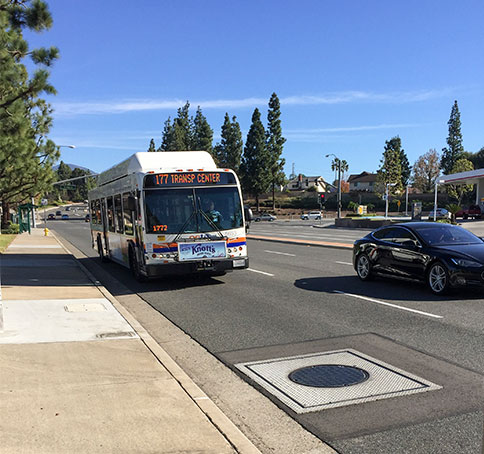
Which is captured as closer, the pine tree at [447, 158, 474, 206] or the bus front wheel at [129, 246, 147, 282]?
the bus front wheel at [129, 246, 147, 282]

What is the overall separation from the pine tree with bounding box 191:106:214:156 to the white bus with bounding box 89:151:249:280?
8498 cm

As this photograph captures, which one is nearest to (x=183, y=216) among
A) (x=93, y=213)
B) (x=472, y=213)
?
(x=93, y=213)

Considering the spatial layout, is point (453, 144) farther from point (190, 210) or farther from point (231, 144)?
point (190, 210)

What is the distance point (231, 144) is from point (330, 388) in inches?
3714

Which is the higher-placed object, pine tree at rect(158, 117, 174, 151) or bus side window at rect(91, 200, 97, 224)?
pine tree at rect(158, 117, 174, 151)

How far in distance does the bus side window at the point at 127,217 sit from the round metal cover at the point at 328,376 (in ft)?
25.9

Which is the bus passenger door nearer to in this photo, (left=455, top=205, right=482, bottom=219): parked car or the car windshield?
the car windshield

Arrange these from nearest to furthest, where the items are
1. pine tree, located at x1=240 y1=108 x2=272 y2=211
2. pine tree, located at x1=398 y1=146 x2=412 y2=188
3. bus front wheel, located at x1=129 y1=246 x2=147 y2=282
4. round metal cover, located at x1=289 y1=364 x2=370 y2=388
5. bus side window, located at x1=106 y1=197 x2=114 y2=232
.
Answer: round metal cover, located at x1=289 y1=364 x2=370 y2=388 < bus front wheel, located at x1=129 y1=246 x2=147 y2=282 < bus side window, located at x1=106 y1=197 x2=114 y2=232 < pine tree, located at x1=240 y1=108 x2=272 y2=211 < pine tree, located at x1=398 y1=146 x2=412 y2=188

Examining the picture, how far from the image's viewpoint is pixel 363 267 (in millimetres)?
11992

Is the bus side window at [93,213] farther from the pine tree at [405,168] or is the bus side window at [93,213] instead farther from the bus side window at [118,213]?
the pine tree at [405,168]

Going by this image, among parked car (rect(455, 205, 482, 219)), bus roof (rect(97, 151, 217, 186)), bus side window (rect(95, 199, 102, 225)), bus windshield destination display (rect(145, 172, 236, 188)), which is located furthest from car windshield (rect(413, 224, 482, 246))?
parked car (rect(455, 205, 482, 219))

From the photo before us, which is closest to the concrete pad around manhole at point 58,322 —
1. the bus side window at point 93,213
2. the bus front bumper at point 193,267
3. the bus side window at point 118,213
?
the bus front bumper at point 193,267

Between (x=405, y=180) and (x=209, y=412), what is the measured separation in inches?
4654

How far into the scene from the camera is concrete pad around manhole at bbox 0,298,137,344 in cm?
696
